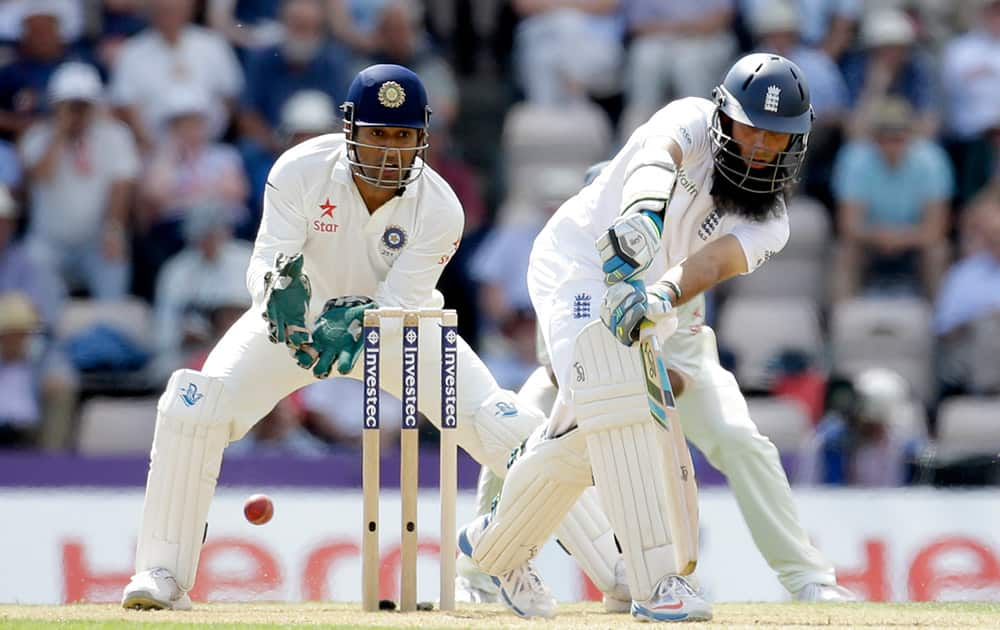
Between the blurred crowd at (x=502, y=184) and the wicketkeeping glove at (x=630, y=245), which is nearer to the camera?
the wicketkeeping glove at (x=630, y=245)

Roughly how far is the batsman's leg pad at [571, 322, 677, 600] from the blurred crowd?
11.4 feet

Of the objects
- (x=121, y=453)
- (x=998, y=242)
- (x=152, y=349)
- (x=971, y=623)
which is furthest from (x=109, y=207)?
(x=971, y=623)

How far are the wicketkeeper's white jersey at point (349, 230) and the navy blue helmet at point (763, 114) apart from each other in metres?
0.98

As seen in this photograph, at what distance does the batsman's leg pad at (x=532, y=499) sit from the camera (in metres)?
5.21

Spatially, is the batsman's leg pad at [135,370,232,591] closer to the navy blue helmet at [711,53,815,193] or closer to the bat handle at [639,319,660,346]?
the bat handle at [639,319,660,346]

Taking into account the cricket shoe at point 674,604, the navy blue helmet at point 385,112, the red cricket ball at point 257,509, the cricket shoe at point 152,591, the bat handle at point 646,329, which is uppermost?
the navy blue helmet at point 385,112

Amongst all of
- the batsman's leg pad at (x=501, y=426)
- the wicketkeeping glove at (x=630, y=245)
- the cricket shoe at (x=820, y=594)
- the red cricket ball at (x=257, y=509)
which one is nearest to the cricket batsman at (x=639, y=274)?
the wicketkeeping glove at (x=630, y=245)

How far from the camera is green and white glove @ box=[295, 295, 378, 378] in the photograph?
5.34m

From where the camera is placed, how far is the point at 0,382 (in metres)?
8.88

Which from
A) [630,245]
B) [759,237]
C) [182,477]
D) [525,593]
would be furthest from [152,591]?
[759,237]

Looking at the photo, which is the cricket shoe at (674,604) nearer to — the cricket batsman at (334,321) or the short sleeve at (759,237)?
the cricket batsman at (334,321)

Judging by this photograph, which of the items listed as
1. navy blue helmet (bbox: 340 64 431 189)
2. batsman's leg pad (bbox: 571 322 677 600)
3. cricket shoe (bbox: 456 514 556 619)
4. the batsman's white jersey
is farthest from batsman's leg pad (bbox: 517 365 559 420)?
batsman's leg pad (bbox: 571 322 677 600)

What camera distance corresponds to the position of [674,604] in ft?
15.9

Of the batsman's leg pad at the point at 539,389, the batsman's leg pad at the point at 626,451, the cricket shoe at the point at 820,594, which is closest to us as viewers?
the batsman's leg pad at the point at 626,451
